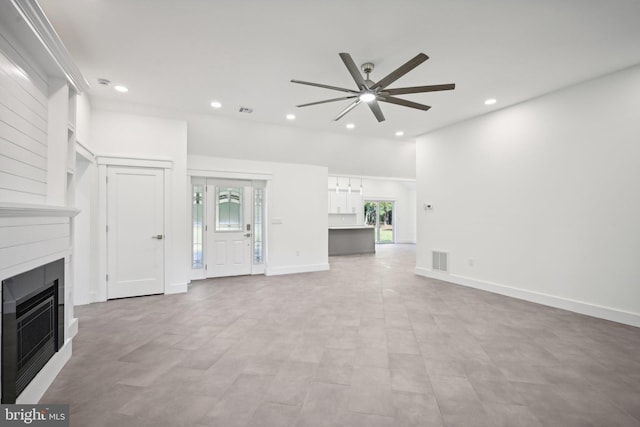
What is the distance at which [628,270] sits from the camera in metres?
3.21

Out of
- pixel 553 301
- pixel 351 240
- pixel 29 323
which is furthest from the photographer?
pixel 351 240

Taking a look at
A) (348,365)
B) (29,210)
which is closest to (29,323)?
(29,210)

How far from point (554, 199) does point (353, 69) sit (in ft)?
11.5

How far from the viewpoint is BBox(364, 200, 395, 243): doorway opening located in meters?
11.9

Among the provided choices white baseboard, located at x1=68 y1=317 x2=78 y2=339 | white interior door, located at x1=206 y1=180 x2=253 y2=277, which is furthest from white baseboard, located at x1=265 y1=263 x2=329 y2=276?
white baseboard, located at x1=68 y1=317 x2=78 y2=339

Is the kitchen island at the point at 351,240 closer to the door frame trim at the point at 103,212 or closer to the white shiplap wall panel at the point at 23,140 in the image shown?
the door frame trim at the point at 103,212

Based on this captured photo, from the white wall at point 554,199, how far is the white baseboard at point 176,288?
188 inches

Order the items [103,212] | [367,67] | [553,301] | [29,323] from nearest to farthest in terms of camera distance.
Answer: [29,323] < [367,67] < [553,301] < [103,212]

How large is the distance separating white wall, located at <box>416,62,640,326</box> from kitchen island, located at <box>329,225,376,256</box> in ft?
12.7

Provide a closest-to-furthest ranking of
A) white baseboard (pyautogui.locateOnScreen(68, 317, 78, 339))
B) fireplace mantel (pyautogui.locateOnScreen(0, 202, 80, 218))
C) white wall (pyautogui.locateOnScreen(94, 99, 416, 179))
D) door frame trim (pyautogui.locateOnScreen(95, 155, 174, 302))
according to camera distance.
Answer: fireplace mantel (pyautogui.locateOnScreen(0, 202, 80, 218)) < white baseboard (pyautogui.locateOnScreen(68, 317, 78, 339)) < door frame trim (pyautogui.locateOnScreen(95, 155, 174, 302)) < white wall (pyautogui.locateOnScreen(94, 99, 416, 179))

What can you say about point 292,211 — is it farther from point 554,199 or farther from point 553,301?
point 553,301

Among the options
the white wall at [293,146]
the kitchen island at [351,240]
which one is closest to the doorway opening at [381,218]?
the kitchen island at [351,240]

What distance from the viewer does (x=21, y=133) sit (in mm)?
1865

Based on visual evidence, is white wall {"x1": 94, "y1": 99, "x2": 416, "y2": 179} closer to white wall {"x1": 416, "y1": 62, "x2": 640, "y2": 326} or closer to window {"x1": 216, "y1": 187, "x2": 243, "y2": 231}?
window {"x1": 216, "y1": 187, "x2": 243, "y2": 231}
